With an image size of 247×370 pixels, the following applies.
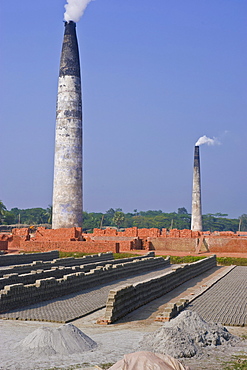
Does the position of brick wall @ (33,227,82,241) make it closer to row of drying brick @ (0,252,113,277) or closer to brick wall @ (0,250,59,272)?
brick wall @ (0,250,59,272)

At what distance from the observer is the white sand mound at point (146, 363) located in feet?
14.4

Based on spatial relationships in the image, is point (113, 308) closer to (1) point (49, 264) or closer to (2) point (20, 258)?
(1) point (49, 264)

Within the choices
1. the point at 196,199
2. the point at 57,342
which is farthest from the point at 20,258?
the point at 196,199

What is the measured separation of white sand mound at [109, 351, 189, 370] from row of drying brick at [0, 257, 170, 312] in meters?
6.28

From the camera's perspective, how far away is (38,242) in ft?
100.0

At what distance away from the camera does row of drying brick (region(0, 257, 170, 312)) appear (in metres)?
10.5

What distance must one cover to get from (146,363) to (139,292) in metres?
6.99

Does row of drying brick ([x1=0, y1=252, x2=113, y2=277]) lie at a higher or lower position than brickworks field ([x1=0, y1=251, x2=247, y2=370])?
higher

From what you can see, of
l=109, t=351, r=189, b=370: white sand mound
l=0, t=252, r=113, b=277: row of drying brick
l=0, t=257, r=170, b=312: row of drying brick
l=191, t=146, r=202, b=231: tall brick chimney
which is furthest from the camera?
l=191, t=146, r=202, b=231: tall brick chimney

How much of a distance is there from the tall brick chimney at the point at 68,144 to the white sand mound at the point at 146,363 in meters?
28.8

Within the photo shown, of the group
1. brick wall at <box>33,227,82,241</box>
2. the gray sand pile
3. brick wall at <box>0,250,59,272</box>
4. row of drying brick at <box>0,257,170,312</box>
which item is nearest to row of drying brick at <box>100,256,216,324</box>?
the gray sand pile

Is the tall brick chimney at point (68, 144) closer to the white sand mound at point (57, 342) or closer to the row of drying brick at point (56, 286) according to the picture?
the row of drying brick at point (56, 286)

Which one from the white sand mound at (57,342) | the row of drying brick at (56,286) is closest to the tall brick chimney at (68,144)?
the row of drying brick at (56,286)

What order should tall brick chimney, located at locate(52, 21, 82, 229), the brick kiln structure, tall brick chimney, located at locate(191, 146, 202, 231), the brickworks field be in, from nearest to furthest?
1. the brickworks field
2. the brick kiln structure
3. tall brick chimney, located at locate(52, 21, 82, 229)
4. tall brick chimney, located at locate(191, 146, 202, 231)
